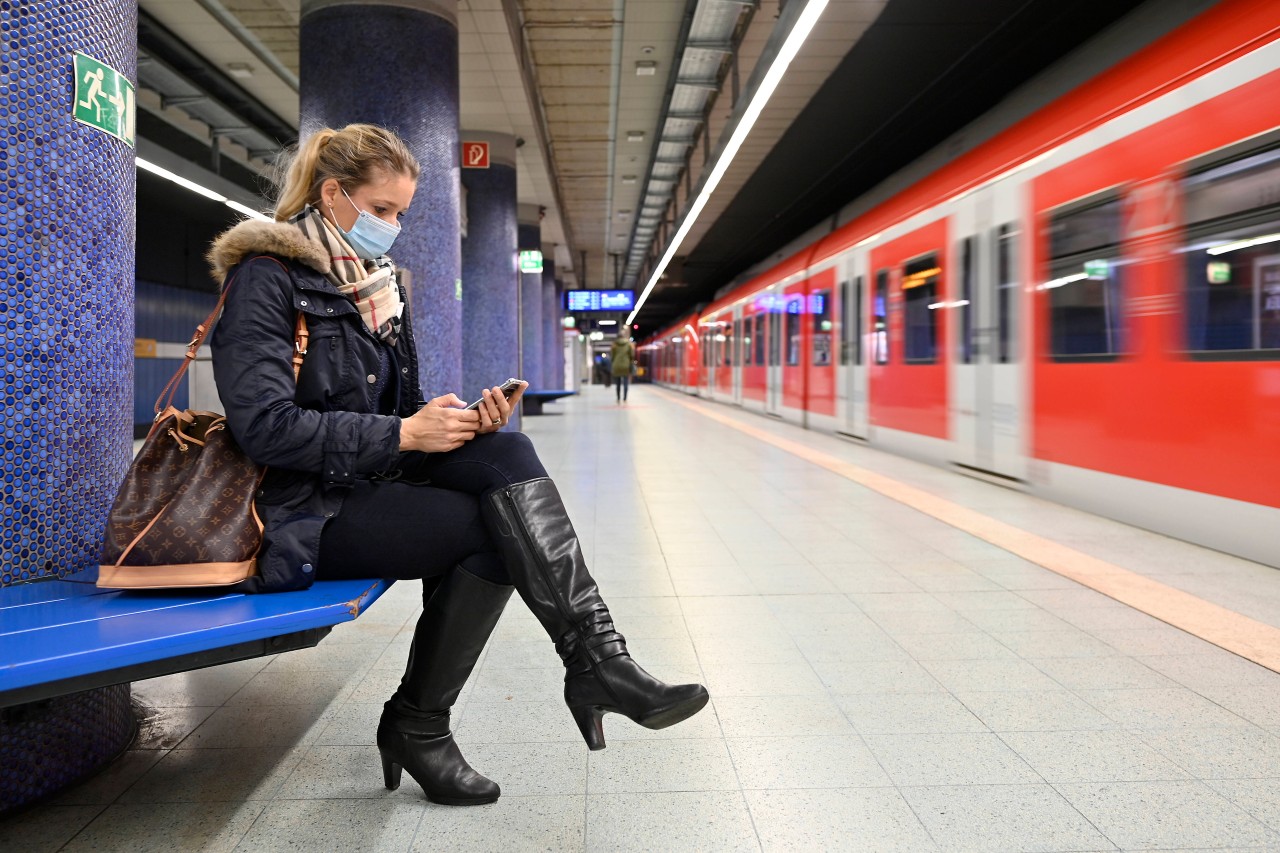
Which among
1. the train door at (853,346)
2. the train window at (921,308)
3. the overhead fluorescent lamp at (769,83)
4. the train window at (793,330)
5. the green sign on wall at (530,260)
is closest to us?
the overhead fluorescent lamp at (769,83)

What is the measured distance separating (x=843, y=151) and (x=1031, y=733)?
14.6 m

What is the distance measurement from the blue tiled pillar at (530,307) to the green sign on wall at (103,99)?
14.7 m

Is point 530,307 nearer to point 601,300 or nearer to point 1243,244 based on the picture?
point 601,300

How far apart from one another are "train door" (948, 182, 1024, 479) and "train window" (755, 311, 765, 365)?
9.60 meters

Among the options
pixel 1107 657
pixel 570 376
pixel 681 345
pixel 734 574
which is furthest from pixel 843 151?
pixel 570 376

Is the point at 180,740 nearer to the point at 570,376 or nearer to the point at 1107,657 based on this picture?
the point at 1107,657

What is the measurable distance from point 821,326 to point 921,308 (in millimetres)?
3925

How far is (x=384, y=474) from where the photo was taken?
221 centimetres

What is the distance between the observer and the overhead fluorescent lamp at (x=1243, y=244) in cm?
403

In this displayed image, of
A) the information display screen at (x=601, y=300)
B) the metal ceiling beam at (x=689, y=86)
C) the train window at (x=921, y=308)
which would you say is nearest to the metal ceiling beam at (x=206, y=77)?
the metal ceiling beam at (x=689, y=86)

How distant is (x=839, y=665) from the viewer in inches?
122

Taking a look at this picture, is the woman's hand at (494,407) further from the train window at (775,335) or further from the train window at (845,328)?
the train window at (775,335)

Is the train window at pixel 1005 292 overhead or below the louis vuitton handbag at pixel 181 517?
overhead

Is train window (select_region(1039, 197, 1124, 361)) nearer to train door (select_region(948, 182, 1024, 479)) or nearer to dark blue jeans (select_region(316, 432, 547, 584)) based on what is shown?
train door (select_region(948, 182, 1024, 479))
